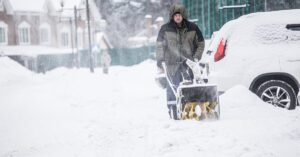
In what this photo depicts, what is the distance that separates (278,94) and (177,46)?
82.4 inches

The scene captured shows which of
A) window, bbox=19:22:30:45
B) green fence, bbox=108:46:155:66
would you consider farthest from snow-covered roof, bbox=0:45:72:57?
green fence, bbox=108:46:155:66

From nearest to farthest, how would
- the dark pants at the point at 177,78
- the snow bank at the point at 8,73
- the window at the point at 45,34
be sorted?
the dark pants at the point at 177,78 < the snow bank at the point at 8,73 < the window at the point at 45,34

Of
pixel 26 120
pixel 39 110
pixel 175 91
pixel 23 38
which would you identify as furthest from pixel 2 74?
pixel 23 38

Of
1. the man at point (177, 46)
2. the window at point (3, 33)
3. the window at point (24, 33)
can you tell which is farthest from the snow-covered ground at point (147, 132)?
the window at point (24, 33)

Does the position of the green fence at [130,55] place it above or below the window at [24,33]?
below

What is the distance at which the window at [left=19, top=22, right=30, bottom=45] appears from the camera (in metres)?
45.9

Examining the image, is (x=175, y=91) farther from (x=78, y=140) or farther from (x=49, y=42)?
(x=49, y=42)

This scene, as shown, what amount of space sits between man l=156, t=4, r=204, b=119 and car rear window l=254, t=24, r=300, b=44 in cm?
125

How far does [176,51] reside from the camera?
6.71 m

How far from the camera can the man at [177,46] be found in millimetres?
6652

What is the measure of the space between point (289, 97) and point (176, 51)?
7.33 feet

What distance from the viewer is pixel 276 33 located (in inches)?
289

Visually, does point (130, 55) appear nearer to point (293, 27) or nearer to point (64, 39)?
point (64, 39)

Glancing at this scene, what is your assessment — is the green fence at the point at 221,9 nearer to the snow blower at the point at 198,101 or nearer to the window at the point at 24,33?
the snow blower at the point at 198,101
